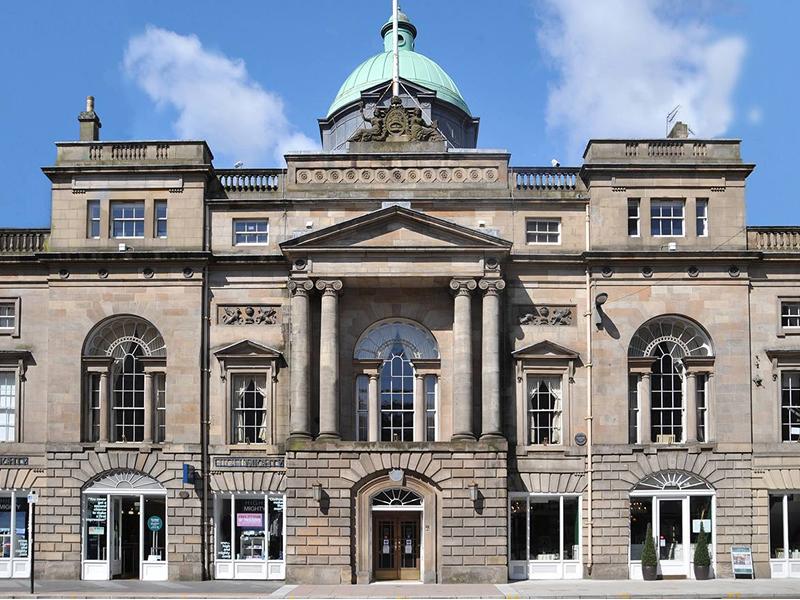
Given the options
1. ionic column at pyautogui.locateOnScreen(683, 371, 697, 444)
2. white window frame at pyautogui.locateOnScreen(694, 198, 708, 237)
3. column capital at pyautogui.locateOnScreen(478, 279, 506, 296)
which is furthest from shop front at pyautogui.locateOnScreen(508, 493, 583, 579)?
white window frame at pyautogui.locateOnScreen(694, 198, 708, 237)

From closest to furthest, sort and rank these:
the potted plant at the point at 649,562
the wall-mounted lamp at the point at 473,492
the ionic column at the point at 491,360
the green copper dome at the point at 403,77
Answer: the wall-mounted lamp at the point at 473,492 → the potted plant at the point at 649,562 → the ionic column at the point at 491,360 → the green copper dome at the point at 403,77

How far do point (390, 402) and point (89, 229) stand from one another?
1224 centimetres

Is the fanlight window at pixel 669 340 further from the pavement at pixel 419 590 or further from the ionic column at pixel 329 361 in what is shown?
the ionic column at pixel 329 361

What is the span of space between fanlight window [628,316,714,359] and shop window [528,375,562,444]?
9.89 ft

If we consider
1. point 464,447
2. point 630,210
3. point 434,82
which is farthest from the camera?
point 434,82

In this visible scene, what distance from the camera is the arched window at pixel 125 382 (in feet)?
125

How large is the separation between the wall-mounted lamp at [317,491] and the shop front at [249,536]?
197cm

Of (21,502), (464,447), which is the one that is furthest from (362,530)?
(21,502)

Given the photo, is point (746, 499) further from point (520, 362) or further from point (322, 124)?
point (322, 124)

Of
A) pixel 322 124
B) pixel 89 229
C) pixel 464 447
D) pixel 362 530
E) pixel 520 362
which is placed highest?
pixel 322 124

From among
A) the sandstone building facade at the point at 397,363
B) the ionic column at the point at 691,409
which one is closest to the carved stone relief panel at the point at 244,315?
the sandstone building facade at the point at 397,363

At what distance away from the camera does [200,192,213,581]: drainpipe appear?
37.2m

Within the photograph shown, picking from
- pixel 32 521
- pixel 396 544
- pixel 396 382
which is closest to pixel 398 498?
pixel 396 544

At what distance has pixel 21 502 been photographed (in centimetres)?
3834
